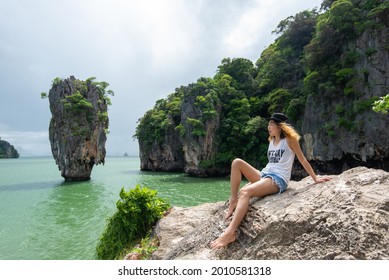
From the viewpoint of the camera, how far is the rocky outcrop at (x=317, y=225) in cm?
213

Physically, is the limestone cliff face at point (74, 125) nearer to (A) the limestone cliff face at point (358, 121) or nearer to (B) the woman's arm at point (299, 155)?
(A) the limestone cliff face at point (358, 121)

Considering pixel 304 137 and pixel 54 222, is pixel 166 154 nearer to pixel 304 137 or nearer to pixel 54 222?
pixel 304 137

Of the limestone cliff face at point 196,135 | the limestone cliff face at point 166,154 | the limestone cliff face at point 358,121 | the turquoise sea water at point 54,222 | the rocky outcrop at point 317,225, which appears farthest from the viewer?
the limestone cliff face at point 166,154

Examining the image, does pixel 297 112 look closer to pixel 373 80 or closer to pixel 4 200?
pixel 373 80

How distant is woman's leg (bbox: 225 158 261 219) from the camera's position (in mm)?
3141

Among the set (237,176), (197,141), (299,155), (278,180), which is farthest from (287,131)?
(197,141)

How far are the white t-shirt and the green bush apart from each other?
3.10 metres

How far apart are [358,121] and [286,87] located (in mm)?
10975

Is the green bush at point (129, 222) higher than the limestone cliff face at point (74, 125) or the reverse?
the reverse

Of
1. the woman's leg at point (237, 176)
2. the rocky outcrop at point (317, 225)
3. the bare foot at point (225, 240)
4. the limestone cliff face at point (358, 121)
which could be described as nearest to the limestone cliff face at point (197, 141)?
the limestone cliff face at point (358, 121)

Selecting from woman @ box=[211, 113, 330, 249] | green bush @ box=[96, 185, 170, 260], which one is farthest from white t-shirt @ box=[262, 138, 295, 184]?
green bush @ box=[96, 185, 170, 260]

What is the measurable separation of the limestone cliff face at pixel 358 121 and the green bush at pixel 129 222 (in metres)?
18.4
